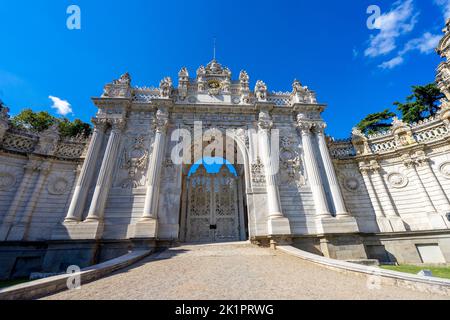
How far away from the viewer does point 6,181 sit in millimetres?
11227

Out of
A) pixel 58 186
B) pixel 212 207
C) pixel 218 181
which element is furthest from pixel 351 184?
pixel 58 186

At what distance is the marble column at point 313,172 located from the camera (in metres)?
11.2

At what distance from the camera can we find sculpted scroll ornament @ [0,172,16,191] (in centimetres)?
1110

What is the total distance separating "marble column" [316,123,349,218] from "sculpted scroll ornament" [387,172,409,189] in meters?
3.98

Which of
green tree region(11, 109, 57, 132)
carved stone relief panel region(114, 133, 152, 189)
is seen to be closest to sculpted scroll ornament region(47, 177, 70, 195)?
carved stone relief panel region(114, 133, 152, 189)

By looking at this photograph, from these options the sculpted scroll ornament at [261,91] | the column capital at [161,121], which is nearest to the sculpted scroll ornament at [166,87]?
the column capital at [161,121]

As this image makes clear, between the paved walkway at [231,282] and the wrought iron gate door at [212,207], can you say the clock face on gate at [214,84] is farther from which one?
the paved walkway at [231,282]

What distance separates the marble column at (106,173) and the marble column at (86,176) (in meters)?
0.54

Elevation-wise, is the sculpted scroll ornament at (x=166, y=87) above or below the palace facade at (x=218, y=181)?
above

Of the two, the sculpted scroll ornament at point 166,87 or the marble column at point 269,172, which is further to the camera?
the sculpted scroll ornament at point 166,87

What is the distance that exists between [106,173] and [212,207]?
7187mm

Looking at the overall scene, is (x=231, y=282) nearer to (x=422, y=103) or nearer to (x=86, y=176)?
(x=86, y=176)

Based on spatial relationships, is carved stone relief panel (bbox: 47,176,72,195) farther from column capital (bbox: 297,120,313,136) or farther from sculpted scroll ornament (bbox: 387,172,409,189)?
sculpted scroll ornament (bbox: 387,172,409,189)

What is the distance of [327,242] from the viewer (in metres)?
10.2
